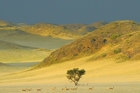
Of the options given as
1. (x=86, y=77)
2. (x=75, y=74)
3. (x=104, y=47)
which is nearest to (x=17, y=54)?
(x=104, y=47)

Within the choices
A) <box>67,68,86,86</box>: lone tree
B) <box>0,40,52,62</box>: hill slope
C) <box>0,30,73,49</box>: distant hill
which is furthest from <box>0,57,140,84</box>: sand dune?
<box>0,30,73,49</box>: distant hill

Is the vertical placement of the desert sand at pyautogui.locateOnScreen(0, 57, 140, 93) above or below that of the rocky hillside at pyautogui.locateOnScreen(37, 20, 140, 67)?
below

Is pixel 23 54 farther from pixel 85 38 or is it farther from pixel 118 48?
pixel 118 48

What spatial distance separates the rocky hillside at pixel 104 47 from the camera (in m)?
42.7

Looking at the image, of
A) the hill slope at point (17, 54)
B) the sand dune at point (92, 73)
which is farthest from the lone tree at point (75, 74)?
the hill slope at point (17, 54)

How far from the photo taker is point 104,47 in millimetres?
47688

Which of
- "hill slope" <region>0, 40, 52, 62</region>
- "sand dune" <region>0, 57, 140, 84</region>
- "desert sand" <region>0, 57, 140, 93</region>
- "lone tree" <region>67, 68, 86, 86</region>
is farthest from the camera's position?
"hill slope" <region>0, 40, 52, 62</region>

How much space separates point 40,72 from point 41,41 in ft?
293

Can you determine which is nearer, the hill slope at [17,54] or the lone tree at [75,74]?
the lone tree at [75,74]

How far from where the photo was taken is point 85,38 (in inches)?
1984

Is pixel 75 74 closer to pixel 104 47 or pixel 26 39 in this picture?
pixel 104 47

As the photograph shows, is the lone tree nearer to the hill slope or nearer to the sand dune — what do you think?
the sand dune

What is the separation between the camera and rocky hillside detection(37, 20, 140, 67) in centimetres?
4272

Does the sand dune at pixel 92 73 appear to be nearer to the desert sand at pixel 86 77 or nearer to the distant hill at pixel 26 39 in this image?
the desert sand at pixel 86 77
